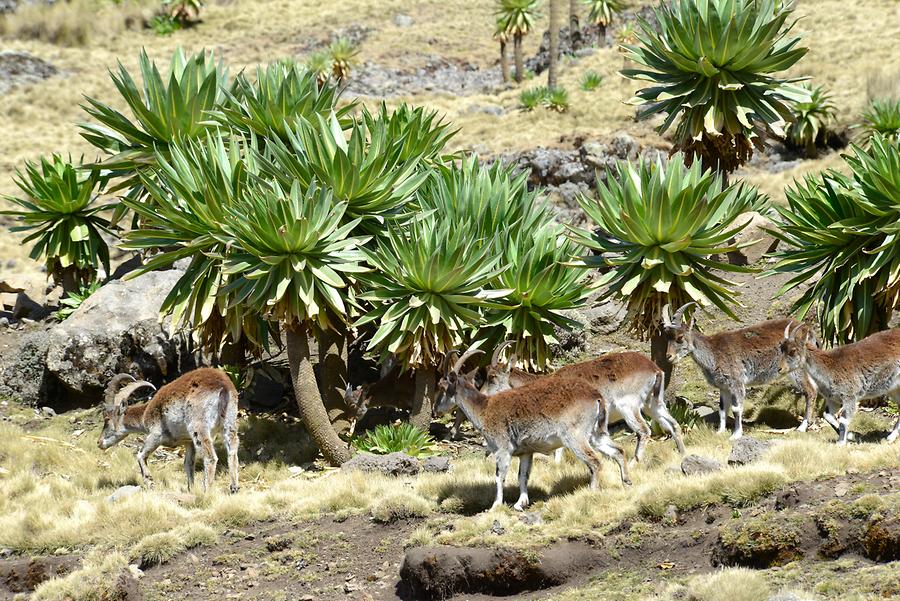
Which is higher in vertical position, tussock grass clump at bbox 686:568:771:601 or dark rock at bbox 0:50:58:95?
dark rock at bbox 0:50:58:95

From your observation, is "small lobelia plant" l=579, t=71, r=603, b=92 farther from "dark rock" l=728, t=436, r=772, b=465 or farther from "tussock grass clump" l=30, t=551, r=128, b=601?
"tussock grass clump" l=30, t=551, r=128, b=601

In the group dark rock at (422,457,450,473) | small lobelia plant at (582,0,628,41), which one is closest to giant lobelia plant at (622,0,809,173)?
dark rock at (422,457,450,473)

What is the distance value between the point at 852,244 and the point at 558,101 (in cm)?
2886

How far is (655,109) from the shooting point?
1733cm

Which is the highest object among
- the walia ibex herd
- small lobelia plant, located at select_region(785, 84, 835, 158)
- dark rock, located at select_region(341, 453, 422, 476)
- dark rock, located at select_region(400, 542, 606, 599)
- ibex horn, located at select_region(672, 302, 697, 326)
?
small lobelia plant, located at select_region(785, 84, 835, 158)

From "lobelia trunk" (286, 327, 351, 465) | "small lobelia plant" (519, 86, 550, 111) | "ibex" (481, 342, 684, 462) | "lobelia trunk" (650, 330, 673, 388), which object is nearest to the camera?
"ibex" (481, 342, 684, 462)

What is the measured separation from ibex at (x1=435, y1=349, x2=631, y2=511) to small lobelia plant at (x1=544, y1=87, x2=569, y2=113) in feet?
108

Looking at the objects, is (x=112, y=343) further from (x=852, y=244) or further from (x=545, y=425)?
(x=852, y=244)

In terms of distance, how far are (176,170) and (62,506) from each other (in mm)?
5272

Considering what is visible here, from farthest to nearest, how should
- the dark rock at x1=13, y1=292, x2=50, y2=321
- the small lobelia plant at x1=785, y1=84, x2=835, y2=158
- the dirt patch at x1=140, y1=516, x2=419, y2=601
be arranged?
1. the small lobelia plant at x1=785, y1=84, x2=835, y2=158
2. the dark rock at x1=13, y1=292, x2=50, y2=321
3. the dirt patch at x1=140, y1=516, x2=419, y2=601

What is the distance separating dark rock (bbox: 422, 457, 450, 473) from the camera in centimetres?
1405

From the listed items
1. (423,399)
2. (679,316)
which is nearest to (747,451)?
(679,316)

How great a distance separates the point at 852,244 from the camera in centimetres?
1532

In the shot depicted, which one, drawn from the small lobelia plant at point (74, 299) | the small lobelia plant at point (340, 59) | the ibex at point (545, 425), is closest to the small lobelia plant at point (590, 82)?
the small lobelia plant at point (340, 59)
